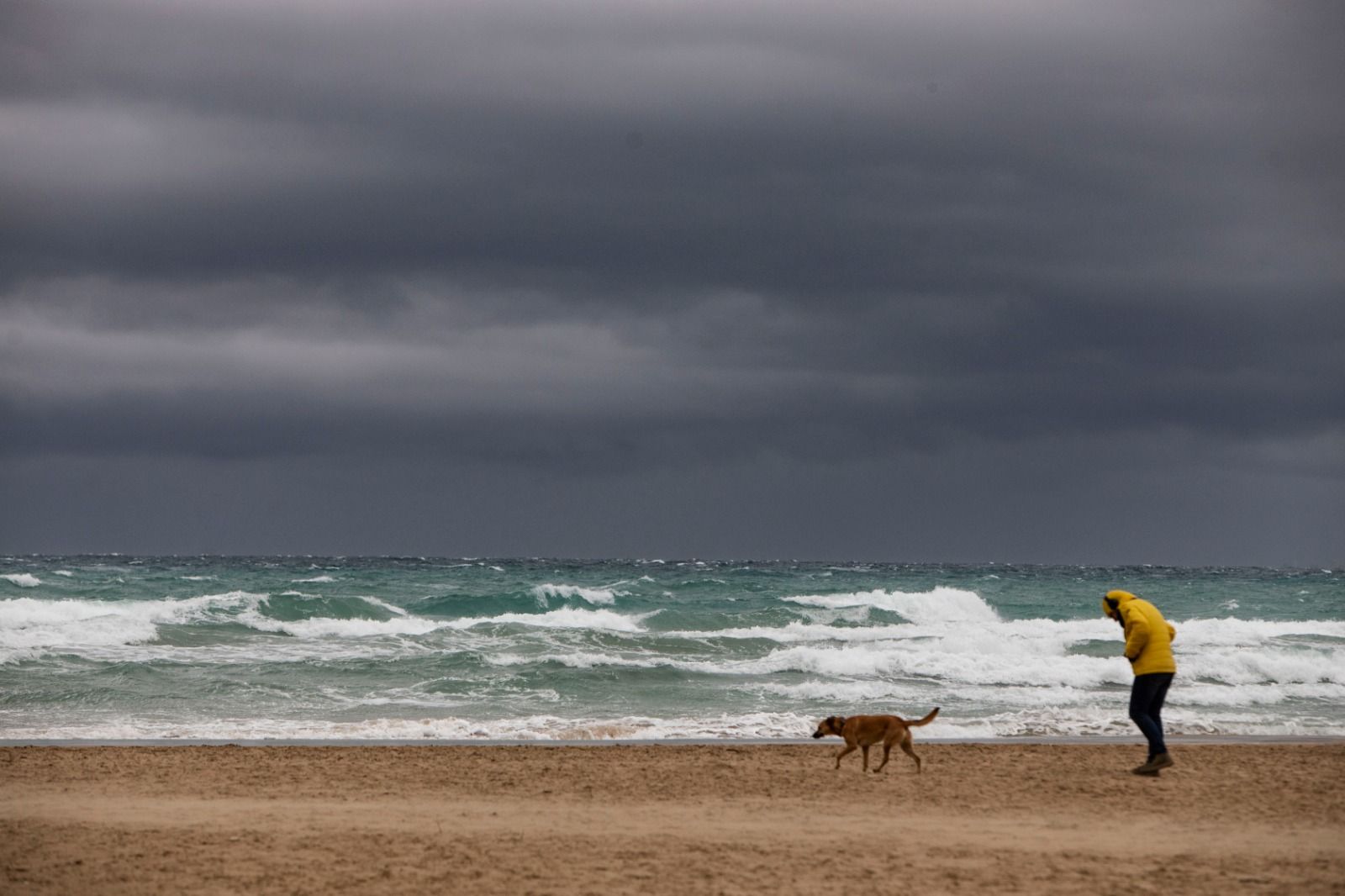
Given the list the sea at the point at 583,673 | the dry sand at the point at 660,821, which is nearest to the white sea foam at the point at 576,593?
the sea at the point at 583,673

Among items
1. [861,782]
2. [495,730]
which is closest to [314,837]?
[861,782]

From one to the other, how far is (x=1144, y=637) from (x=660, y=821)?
4560 millimetres

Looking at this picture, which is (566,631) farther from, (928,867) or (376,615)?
(928,867)

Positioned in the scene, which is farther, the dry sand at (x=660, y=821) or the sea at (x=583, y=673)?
the sea at (x=583, y=673)

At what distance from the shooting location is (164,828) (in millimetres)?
8672

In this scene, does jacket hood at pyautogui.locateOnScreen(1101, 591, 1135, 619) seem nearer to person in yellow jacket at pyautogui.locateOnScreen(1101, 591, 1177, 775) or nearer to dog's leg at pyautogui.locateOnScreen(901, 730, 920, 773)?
person in yellow jacket at pyautogui.locateOnScreen(1101, 591, 1177, 775)

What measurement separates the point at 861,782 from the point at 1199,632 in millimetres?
25504

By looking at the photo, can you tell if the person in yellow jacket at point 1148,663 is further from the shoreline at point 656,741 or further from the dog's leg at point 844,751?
the dog's leg at point 844,751

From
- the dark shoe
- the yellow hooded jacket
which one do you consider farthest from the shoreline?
the yellow hooded jacket

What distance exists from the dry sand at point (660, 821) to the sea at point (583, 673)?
237 cm

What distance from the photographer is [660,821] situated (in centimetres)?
908

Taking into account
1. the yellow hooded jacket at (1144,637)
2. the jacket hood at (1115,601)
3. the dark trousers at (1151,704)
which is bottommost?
the dark trousers at (1151,704)

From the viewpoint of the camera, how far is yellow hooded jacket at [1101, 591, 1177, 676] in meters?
10.8

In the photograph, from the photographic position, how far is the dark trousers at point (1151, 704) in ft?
35.7
